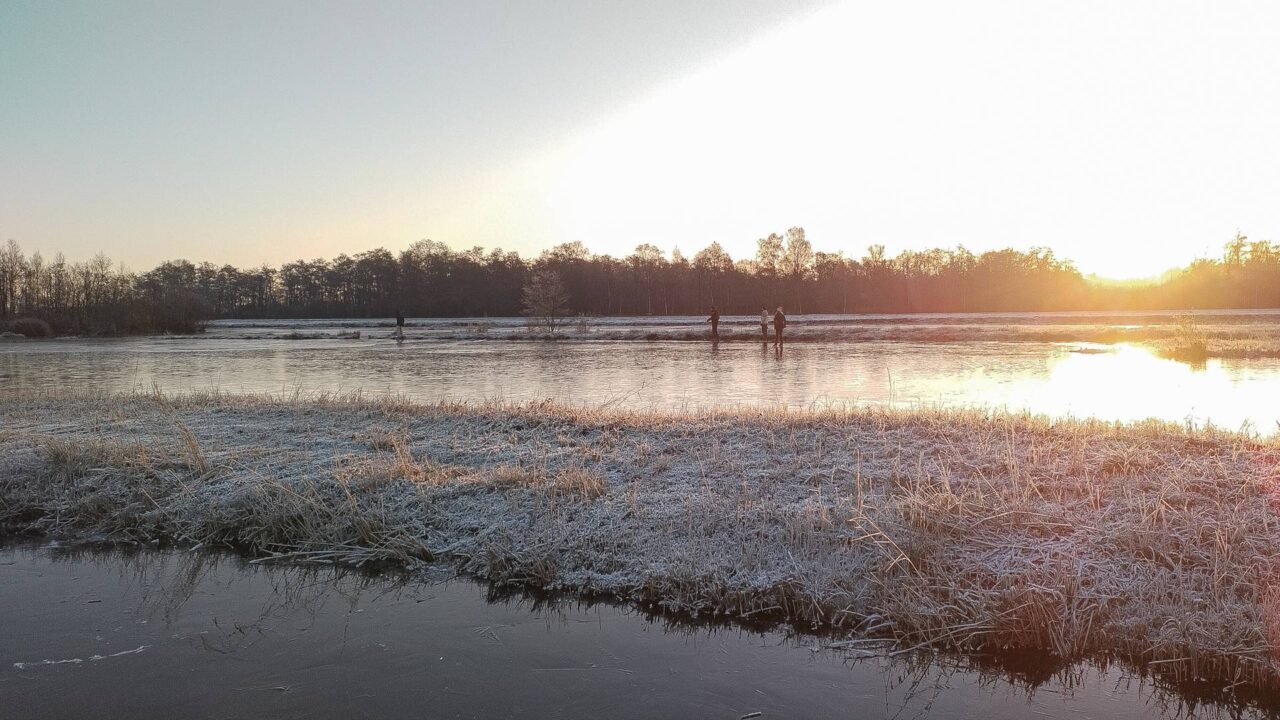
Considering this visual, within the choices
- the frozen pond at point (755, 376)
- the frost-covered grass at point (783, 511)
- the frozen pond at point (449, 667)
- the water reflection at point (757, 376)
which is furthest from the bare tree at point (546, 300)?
the frozen pond at point (449, 667)

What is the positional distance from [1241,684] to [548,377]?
19.6 m

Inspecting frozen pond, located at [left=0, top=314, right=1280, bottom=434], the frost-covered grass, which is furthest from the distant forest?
the frost-covered grass

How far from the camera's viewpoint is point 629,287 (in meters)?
112

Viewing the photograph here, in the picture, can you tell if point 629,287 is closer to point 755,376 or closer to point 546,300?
point 546,300

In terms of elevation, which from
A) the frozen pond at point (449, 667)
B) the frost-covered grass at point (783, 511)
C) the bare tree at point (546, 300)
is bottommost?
the frozen pond at point (449, 667)

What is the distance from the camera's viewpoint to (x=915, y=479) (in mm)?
8234

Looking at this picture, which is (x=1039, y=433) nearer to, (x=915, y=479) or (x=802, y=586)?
(x=915, y=479)

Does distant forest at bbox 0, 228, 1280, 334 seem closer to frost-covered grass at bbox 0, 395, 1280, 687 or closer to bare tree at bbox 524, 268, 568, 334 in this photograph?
bare tree at bbox 524, 268, 568, 334

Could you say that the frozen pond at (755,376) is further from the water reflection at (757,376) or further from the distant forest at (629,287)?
the distant forest at (629,287)

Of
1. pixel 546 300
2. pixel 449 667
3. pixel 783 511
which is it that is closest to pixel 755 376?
pixel 783 511

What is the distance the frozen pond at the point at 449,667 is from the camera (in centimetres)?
491

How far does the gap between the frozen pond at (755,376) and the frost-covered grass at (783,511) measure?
11.8 feet

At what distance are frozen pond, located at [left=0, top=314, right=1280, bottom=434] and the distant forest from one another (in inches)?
1794

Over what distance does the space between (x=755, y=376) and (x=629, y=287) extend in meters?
90.5
